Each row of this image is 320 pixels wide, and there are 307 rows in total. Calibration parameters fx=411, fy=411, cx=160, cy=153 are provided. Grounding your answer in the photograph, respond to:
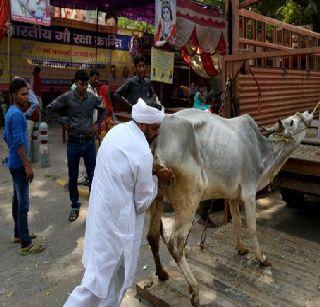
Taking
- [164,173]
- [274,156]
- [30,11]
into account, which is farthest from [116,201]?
[30,11]

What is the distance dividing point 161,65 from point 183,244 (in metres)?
5.05

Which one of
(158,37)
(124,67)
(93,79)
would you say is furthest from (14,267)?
(124,67)

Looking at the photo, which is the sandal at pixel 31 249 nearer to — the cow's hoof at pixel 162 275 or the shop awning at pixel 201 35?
the cow's hoof at pixel 162 275

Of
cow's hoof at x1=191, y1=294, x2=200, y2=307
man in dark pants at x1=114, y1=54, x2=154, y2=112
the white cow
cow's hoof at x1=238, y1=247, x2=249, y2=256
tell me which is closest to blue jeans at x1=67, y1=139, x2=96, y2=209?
man in dark pants at x1=114, y1=54, x2=154, y2=112

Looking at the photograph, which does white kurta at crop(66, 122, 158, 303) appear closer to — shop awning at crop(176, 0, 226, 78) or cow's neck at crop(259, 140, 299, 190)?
cow's neck at crop(259, 140, 299, 190)

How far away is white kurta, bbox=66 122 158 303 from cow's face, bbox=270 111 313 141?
6.69 feet

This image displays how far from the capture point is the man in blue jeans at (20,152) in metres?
4.08

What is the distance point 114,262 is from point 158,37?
20.8 feet

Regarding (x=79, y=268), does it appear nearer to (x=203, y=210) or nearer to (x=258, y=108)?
(x=203, y=210)

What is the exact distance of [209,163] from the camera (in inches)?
139

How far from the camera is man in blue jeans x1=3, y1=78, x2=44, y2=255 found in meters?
4.08

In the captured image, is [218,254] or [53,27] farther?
[53,27]

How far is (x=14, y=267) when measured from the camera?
4.16 m

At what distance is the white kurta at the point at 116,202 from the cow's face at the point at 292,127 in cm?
204
